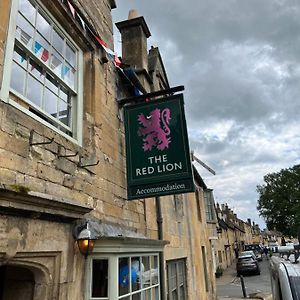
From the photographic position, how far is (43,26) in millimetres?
4332

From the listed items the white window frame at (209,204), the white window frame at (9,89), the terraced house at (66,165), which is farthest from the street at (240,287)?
the white window frame at (9,89)

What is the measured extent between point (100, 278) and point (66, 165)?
1.51m

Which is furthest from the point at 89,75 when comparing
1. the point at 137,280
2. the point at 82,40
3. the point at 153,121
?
the point at 137,280

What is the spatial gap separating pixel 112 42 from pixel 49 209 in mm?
4518

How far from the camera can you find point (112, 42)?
6.85 m

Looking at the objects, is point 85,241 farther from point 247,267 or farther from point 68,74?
point 247,267

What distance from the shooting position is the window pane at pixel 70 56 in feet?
16.2

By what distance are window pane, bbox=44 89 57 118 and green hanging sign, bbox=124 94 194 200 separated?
1.41 m

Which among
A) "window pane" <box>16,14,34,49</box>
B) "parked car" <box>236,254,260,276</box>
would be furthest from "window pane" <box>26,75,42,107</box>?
"parked car" <box>236,254,260,276</box>

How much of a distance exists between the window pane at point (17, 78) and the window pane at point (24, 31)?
34cm

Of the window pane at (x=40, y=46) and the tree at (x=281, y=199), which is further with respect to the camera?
the tree at (x=281, y=199)

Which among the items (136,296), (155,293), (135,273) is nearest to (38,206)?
(135,273)

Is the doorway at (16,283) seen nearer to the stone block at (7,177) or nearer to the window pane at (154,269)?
the stone block at (7,177)

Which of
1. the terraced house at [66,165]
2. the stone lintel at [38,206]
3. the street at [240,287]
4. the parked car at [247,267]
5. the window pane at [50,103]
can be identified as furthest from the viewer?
the parked car at [247,267]
